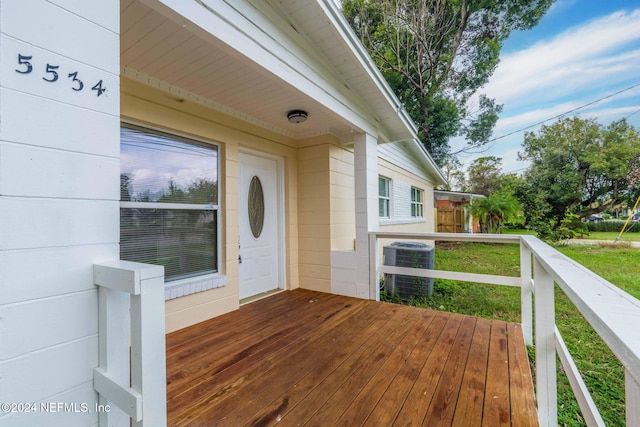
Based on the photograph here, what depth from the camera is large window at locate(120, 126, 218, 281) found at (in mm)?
2551

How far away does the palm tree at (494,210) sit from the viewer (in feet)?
36.6

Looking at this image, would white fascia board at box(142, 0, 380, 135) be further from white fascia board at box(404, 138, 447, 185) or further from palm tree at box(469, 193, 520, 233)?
palm tree at box(469, 193, 520, 233)

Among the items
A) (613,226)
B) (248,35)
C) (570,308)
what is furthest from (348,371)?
(613,226)

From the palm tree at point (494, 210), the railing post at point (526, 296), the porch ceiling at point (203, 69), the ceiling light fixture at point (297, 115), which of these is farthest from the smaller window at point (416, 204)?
the ceiling light fixture at point (297, 115)

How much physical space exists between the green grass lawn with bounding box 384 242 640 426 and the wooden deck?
523 mm

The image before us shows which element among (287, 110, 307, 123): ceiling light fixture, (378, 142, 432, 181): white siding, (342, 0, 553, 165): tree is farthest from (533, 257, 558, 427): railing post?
(342, 0, 553, 165): tree

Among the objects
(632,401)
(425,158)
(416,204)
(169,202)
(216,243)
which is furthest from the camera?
(416,204)

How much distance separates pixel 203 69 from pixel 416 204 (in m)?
8.22

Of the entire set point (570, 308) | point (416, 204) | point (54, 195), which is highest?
point (416, 204)

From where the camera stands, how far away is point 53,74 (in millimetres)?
956

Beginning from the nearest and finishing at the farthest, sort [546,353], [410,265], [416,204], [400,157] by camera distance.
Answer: [546,353] < [410,265] < [400,157] < [416,204]

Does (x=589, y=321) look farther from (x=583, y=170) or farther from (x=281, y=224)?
(x=583, y=170)

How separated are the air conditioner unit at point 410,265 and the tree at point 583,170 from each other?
1424 cm

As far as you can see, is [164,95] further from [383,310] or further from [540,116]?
[540,116]
